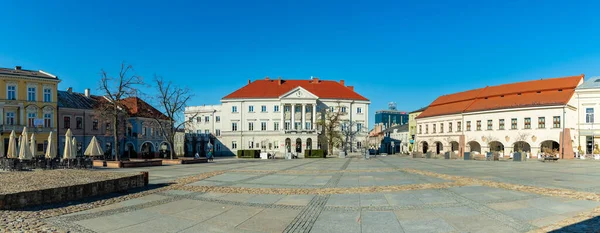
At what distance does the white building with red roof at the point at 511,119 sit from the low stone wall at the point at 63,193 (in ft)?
160

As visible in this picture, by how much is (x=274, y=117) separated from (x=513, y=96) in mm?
42425

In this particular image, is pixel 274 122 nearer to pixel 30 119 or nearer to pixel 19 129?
pixel 30 119

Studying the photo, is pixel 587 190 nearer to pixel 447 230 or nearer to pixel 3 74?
pixel 447 230

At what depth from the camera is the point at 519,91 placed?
52031 millimetres

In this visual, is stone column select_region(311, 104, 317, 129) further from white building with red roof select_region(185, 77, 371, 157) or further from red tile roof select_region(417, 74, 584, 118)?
red tile roof select_region(417, 74, 584, 118)

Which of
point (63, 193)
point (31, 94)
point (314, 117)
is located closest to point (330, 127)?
point (314, 117)

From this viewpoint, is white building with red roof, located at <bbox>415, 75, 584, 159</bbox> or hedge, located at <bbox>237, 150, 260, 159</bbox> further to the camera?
hedge, located at <bbox>237, 150, 260, 159</bbox>

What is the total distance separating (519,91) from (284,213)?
182ft

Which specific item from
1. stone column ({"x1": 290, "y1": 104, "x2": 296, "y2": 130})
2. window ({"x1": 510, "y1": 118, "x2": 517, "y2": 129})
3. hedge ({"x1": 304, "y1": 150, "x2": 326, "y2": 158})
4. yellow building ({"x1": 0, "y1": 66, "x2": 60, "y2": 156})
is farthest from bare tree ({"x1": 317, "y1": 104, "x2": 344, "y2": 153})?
yellow building ({"x1": 0, "y1": 66, "x2": 60, "y2": 156})

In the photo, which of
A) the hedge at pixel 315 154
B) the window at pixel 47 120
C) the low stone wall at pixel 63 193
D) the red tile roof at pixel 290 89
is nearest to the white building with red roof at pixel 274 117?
the red tile roof at pixel 290 89

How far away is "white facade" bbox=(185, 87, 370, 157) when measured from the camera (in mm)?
67688

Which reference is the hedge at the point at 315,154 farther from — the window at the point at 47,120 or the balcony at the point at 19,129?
the balcony at the point at 19,129

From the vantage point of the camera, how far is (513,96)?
171 ft

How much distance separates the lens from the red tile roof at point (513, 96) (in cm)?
4622
